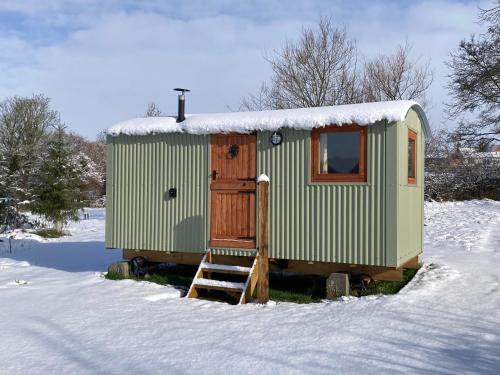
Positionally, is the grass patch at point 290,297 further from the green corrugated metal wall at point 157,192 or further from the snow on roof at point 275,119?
the snow on roof at point 275,119

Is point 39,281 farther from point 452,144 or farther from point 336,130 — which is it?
point 452,144

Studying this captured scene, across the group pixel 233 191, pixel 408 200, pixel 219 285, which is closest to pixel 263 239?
pixel 219 285

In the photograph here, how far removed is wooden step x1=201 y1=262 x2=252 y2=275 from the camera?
24.1ft

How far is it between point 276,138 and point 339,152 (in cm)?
98

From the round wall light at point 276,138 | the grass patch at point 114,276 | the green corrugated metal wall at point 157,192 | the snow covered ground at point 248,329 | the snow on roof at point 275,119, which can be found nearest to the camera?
the snow covered ground at point 248,329

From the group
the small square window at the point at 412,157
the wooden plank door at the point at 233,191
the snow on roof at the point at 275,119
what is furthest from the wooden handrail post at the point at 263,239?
the small square window at the point at 412,157

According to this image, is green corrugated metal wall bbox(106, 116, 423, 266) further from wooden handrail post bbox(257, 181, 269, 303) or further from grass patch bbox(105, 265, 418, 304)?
grass patch bbox(105, 265, 418, 304)

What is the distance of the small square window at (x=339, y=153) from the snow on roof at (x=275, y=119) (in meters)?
0.17

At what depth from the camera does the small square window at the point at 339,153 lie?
22.6 ft

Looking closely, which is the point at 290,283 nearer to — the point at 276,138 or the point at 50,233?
the point at 276,138

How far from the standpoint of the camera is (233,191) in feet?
25.6

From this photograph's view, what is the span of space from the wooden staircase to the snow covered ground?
331mm

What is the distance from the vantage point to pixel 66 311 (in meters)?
6.45

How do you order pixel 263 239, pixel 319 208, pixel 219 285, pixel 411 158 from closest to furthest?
1. pixel 263 239
2. pixel 319 208
3. pixel 219 285
4. pixel 411 158
